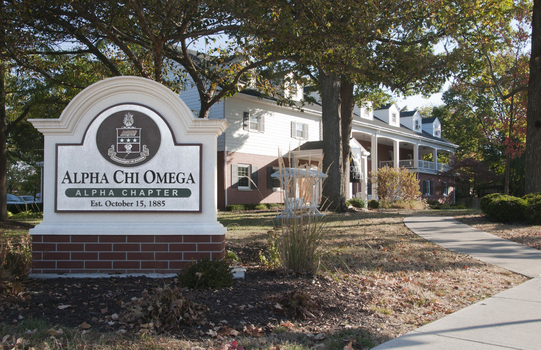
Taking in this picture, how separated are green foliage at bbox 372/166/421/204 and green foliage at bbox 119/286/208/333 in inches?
787

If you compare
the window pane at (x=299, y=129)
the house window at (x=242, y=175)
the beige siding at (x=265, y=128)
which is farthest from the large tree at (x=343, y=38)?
the window pane at (x=299, y=129)

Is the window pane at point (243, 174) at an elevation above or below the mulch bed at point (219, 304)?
above

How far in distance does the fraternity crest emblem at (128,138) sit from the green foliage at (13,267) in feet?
5.14

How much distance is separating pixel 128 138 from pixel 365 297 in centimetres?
354

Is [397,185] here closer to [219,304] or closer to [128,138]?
[128,138]

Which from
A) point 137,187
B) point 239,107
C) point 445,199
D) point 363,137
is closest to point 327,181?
point 239,107

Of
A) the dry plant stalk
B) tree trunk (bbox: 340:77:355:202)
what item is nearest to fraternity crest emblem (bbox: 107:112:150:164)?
the dry plant stalk

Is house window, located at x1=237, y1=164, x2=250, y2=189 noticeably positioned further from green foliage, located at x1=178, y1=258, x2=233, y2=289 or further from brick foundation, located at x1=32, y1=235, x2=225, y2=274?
green foliage, located at x1=178, y1=258, x2=233, y2=289

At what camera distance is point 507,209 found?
11844 millimetres

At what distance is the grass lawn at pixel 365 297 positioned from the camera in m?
3.40

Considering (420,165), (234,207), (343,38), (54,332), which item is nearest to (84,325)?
(54,332)

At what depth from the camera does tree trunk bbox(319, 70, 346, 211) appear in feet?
53.6

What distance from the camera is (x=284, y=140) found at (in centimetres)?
2481

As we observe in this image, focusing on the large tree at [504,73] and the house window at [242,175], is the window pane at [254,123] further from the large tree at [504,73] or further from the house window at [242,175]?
the large tree at [504,73]
